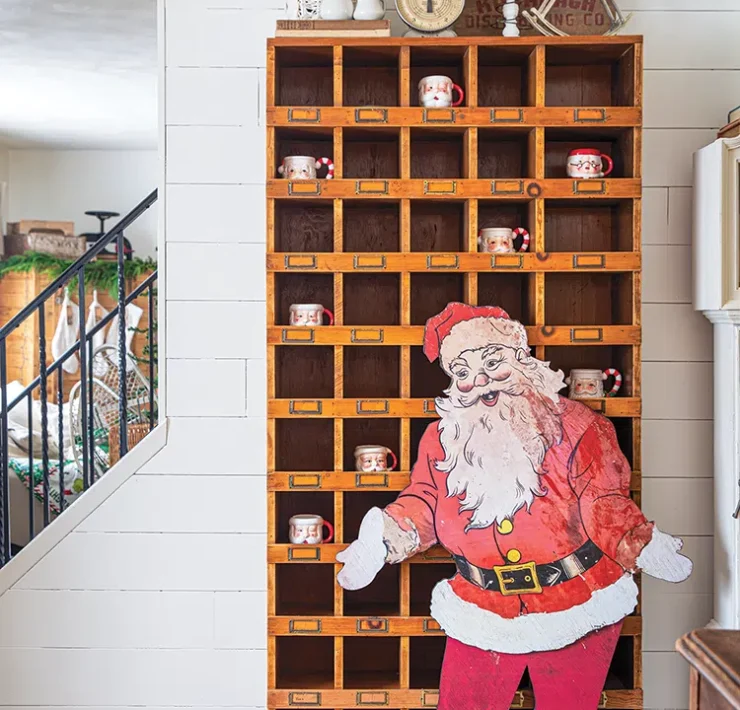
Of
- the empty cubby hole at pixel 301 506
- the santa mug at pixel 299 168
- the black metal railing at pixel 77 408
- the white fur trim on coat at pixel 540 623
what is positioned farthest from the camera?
the black metal railing at pixel 77 408

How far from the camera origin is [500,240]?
2002 millimetres

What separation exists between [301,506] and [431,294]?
0.66 m

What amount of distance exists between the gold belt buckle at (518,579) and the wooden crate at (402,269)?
0.15m

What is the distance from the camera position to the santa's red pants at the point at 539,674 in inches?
75.3

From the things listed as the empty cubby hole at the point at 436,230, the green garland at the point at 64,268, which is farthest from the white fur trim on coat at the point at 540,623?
the green garland at the point at 64,268

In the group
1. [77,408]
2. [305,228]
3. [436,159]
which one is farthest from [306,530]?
[77,408]

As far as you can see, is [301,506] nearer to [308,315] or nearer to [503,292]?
[308,315]

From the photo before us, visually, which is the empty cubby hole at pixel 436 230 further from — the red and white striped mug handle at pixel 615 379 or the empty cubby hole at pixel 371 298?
the red and white striped mug handle at pixel 615 379

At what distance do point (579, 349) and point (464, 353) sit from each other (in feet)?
1.22

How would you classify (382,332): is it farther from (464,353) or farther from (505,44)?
(505,44)

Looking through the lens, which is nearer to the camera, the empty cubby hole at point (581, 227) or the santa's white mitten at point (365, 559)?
the santa's white mitten at point (365, 559)

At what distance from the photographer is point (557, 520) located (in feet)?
6.34

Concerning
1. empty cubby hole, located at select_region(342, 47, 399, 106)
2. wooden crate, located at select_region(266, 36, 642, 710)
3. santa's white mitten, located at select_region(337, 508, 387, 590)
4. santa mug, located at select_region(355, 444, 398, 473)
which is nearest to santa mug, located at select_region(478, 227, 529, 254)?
wooden crate, located at select_region(266, 36, 642, 710)

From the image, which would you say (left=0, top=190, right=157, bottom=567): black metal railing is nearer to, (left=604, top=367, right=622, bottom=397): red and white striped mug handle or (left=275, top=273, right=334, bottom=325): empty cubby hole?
(left=275, top=273, right=334, bottom=325): empty cubby hole
